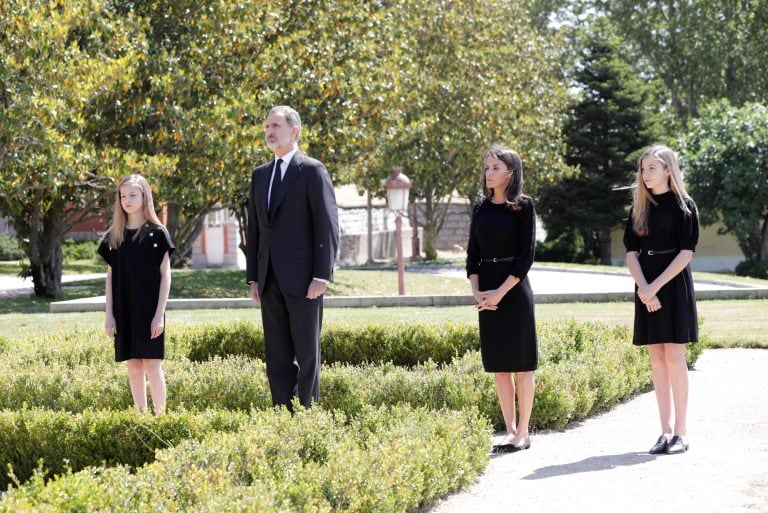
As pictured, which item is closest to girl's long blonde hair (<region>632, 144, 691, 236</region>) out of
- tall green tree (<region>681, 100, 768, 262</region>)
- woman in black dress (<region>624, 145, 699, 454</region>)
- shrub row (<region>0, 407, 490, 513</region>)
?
woman in black dress (<region>624, 145, 699, 454</region>)

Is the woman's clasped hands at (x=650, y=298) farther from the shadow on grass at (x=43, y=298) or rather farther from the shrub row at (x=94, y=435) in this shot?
the shadow on grass at (x=43, y=298)

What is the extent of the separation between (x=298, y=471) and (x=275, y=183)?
2.55 meters

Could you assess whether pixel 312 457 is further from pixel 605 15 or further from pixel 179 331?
pixel 605 15

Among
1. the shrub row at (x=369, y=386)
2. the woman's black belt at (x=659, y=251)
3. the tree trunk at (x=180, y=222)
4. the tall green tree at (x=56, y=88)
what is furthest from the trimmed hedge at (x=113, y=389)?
the tree trunk at (x=180, y=222)

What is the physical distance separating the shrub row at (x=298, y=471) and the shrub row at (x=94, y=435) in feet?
1.71

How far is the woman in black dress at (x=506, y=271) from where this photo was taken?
714 cm

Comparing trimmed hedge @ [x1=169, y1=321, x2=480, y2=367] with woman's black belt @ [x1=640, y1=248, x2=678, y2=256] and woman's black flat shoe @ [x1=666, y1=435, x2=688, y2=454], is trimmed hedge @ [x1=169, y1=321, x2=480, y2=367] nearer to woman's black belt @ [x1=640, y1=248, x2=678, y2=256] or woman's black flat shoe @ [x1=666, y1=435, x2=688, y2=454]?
woman's black belt @ [x1=640, y1=248, x2=678, y2=256]

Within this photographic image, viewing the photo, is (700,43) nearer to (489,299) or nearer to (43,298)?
(43,298)

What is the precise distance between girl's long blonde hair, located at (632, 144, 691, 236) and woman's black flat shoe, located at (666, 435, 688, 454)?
1.26m

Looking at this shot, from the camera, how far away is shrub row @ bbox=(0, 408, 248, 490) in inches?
249

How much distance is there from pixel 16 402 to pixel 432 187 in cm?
2901

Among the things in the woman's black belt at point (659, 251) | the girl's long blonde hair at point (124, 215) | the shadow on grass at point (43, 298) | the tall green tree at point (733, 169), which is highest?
the tall green tree at point (733, 169)

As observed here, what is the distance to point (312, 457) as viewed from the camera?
5523 mm

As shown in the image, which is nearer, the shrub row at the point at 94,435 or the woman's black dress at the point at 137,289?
the shrub row at the point at 94,435
